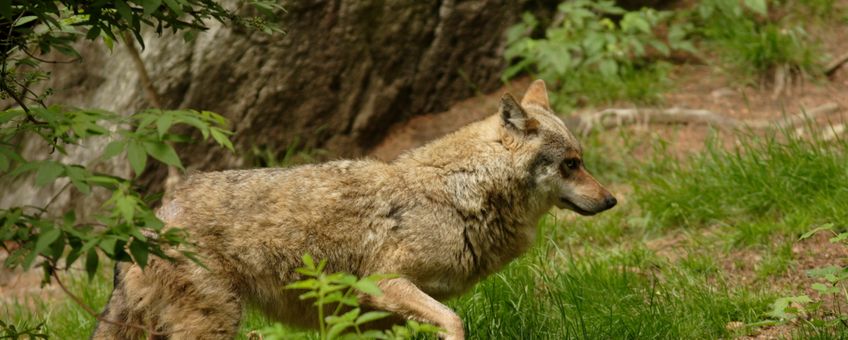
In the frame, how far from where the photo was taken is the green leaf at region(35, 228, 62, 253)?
129 inches

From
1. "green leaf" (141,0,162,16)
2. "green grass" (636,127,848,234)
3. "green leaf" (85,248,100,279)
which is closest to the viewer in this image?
"green leaf" (85,248,100,279)

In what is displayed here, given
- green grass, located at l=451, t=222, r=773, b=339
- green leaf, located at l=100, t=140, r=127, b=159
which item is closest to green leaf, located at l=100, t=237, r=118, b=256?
green leaf, located at l=100, t=140, r=127, b=159

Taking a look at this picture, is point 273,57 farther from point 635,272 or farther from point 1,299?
point 635,272

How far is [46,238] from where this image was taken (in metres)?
3.31

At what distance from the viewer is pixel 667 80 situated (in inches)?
410

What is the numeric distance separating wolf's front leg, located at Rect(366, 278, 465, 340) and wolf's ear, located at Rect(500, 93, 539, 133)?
117cm

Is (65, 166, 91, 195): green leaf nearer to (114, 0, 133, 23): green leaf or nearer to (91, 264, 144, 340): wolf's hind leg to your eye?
(114, 0, 133, 23): green leaf

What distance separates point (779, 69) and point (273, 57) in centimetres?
489

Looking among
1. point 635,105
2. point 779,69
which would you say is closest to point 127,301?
point 635,105

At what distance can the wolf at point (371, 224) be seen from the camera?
5129 mm

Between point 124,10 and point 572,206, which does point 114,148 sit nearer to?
point 124,10

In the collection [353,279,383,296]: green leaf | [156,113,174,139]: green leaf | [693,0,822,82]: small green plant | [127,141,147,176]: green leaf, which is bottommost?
[693,0,822,82]: small green plant

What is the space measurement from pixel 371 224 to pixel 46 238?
242 cm

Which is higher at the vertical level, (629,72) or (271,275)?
(271,275)
